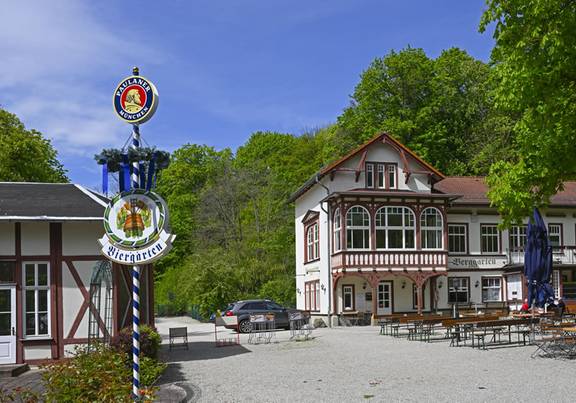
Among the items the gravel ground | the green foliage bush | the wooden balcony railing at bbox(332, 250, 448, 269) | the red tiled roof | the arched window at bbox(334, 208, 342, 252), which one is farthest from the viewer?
the red tiled roof

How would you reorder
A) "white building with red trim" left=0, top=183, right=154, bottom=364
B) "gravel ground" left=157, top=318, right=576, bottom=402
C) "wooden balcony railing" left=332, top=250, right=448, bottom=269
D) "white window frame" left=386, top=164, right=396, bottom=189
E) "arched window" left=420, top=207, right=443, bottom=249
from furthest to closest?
"white window frame" left=386, top=164, right=396, bottom=189
"arched window" left=420, top=207, right=443, bottom=249
"wooden balcony railing" left=332, top=250, right=448, bottom=269
"white building with red trim" left=0, top=183, right=154, bottom=364
"gravel ground" left=157, top=318, right=576, bottom=402

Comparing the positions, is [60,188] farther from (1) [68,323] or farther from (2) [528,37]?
(2) [528,37]

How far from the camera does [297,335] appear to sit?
82.3 feet

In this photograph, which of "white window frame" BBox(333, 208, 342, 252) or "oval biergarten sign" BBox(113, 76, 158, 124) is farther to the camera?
"white window frame" BBox(333, 208, 342, 252)

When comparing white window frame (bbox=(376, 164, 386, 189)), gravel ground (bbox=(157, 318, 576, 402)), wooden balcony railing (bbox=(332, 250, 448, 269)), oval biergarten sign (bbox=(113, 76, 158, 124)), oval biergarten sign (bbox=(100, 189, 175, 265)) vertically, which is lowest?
gravel ground (bbox=(157, 318, 576, 402))

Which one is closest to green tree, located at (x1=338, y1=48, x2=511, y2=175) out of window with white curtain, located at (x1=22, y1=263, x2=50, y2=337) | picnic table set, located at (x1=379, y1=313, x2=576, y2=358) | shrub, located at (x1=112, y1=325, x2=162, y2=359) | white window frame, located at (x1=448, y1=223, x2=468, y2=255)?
white window frame, located at (x1=448, y1=223, x2=468, y2=255)

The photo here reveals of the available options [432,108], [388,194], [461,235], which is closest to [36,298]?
[388,194]

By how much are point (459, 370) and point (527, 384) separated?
2260 mm

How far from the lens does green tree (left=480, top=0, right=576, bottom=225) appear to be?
13.7 metres

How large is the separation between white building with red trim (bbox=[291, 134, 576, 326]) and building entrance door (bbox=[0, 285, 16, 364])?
17.1 meters

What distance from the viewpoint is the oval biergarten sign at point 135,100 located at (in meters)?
9.57

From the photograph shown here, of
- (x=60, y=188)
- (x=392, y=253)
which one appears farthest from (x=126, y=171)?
(x=392, y=253)

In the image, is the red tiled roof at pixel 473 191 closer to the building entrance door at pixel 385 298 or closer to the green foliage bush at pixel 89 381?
the building entrance door at pixel 385 298

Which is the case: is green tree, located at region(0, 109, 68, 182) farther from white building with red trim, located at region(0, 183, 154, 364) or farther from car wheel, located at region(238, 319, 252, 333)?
white building with red trim, located at region(0, 183, 154, 364)
